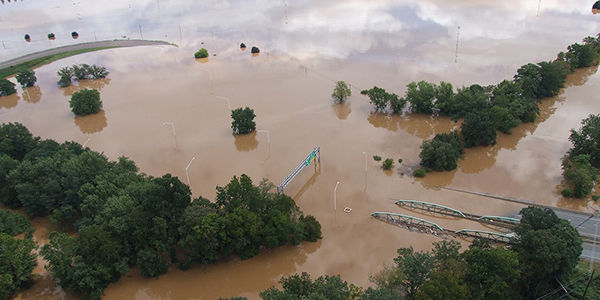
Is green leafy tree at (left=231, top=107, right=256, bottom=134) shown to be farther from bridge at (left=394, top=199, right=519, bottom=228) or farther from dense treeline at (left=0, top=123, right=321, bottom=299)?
bridge at (left=394, top=199, right=519, bottom=228)

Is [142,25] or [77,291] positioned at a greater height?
[142,25]

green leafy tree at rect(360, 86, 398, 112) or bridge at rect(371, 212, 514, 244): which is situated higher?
green leafy tree at rect(360, 86, 398, 112)

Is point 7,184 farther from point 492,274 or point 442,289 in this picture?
point 492,274

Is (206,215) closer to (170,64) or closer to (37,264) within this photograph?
(37,264)

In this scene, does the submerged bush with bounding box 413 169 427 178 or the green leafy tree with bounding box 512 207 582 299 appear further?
the submerged bush with bounding box 413 169 427 178

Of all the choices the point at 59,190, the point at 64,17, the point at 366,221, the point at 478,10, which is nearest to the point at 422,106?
the point at 366,221

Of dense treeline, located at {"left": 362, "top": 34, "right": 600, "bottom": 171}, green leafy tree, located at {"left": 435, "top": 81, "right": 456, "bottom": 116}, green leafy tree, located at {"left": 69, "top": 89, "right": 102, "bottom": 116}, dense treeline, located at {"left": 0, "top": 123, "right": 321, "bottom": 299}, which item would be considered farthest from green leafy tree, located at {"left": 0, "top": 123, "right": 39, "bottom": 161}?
green leafy tree, located at {"left": 435, "top": 81, "right": 456, "bottom": 116}

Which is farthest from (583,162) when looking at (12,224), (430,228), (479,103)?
(12,224)
